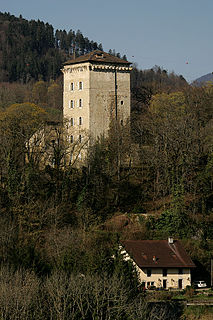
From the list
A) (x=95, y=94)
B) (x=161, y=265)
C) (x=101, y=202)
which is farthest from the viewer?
(x=95, y=94)

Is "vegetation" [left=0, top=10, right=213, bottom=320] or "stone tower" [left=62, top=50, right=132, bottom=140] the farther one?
"stone tower" [left=62, top=50, right=132, bottom=140]

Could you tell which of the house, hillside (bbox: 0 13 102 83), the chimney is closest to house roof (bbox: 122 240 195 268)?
the house

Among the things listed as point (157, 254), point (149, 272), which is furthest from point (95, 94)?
point (149, 272)

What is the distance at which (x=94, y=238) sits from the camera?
49062 mm

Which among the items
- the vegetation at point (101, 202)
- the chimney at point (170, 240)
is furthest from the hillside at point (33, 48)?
the chimney at point (170, 240)

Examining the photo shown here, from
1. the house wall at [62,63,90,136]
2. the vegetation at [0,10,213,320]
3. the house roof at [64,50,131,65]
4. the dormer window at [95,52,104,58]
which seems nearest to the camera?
the vegetation at [0,10,213,320]

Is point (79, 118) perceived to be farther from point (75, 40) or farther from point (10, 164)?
point (75, 40)

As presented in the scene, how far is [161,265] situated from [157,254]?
1042mm

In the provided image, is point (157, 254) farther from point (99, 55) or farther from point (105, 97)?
point (99, 55)

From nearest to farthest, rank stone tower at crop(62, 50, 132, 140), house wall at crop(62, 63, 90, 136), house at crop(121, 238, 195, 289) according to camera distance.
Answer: house at crop(121, 238, 195, 289) → stone tower at crop(62, 50, 132, 140) → house wall at crop(62, 63, 90, 136)

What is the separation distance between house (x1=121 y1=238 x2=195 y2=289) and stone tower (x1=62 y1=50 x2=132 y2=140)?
18.4 meters

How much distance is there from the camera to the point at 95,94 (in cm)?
6669

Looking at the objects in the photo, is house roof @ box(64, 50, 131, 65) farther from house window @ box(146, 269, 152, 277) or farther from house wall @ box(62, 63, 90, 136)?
house window @ box(146, 269, 152, 277)

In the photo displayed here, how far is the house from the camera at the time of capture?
48.2 meters
